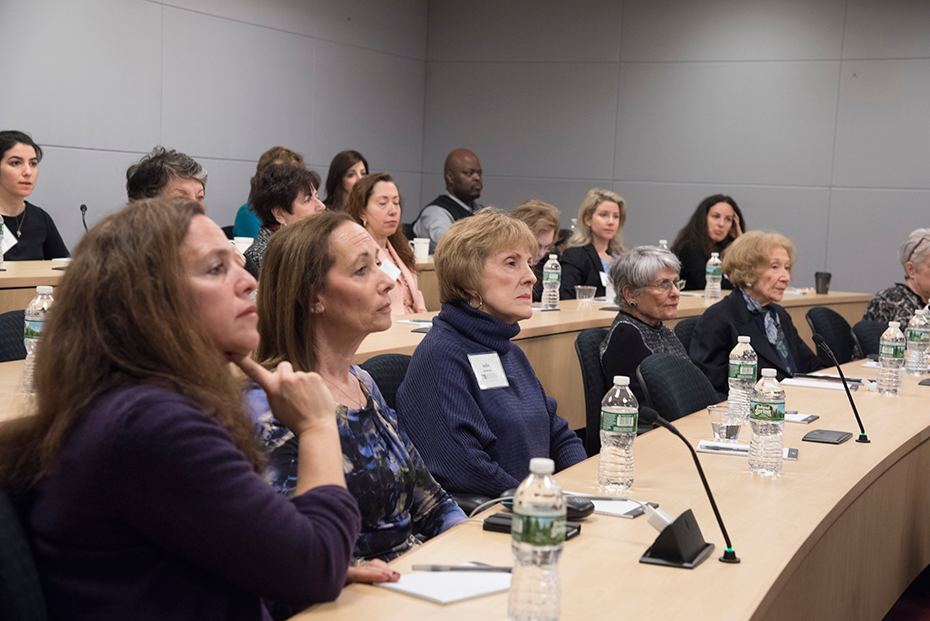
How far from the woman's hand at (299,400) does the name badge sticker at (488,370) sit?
1.07 meters

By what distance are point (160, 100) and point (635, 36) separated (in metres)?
4.26

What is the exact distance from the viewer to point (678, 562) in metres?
1.45

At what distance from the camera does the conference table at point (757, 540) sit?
4.23 ft

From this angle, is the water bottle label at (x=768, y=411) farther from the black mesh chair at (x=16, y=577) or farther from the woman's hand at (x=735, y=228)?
the woman's hand at (x=735, y=228)

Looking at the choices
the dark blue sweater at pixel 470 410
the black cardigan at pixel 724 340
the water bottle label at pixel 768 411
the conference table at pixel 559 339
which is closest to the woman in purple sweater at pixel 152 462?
the dark blue sweater at pixel 470 410

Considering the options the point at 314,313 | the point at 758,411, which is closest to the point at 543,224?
the point at 758,411

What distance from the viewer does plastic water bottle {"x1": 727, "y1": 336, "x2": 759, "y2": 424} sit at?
2.70 m

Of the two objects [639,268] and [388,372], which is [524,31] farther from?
[388,372]

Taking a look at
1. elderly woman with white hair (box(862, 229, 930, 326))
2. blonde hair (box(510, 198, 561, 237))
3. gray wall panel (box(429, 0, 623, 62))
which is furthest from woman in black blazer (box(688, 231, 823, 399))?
gray wall panel (box(429, 0, 623, 62))

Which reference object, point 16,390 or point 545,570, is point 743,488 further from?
point 16,390

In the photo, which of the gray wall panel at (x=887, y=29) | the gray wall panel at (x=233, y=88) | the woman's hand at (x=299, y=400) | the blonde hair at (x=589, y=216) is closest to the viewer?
the woman's hand at (x=299, y=400)

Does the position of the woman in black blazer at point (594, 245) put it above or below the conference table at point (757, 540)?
above

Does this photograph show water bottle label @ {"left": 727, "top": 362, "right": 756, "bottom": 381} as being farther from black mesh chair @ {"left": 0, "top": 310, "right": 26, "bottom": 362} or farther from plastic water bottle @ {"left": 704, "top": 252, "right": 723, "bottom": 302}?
plastic water bottle @ {"left": 704, "top": 252, "right": 723, "bottom": 302}

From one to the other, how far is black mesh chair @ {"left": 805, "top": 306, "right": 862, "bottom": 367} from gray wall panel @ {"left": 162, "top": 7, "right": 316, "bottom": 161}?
441 cm
